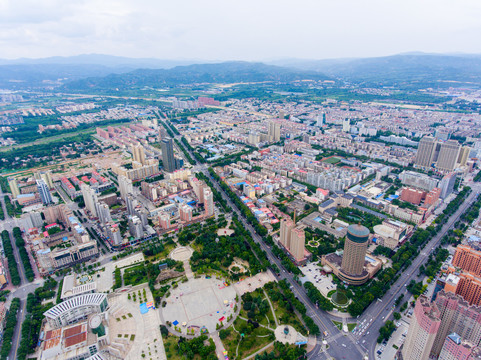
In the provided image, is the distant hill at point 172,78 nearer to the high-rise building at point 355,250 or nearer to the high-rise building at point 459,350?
the high-rise building at point 355,250

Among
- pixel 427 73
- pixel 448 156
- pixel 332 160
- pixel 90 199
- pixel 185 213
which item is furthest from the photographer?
pixel 427 73

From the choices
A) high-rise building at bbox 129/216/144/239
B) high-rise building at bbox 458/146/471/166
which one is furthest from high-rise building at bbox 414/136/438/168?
high-rise building at bbox 129/216/144/239

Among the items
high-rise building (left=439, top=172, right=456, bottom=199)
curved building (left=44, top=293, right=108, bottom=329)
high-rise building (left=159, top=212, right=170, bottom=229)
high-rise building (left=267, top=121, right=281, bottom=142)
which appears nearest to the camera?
curved building (left=44, top=293, right=108, bottom=329)

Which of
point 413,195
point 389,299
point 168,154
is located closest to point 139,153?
point 168,154

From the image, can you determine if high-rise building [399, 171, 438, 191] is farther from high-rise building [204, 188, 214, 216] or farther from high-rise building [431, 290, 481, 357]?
high-rise building [204, 188, 214, 216]

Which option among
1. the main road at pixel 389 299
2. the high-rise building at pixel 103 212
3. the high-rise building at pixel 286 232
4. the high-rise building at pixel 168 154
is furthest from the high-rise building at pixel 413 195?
the high-rise building at pixel 103 212

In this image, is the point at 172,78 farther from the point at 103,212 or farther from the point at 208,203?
the point at 103,212

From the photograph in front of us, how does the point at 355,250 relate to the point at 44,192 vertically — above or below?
above
